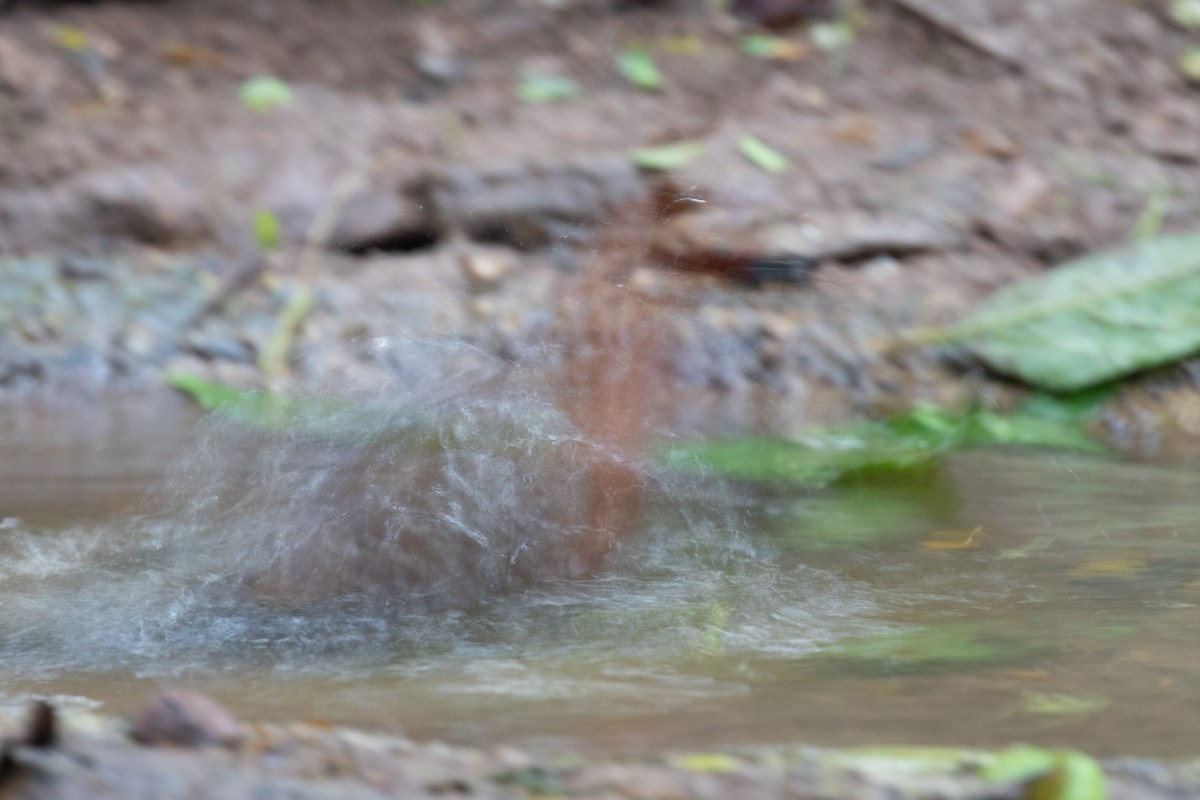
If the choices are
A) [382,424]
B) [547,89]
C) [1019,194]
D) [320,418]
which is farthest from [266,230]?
[1019,194]

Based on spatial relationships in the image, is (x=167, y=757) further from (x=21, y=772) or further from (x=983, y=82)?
(x=983, y=82)

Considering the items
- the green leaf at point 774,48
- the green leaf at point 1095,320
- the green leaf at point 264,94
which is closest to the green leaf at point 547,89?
the green leaf at point 774,48

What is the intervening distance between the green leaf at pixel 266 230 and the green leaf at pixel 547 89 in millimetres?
972

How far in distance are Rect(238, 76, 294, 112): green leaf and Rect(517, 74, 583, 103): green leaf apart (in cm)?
78

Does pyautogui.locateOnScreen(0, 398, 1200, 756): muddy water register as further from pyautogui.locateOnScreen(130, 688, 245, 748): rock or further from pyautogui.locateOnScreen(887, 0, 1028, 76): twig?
pyautogui.locateOnScreen(887, 0, 1028, 76): twig

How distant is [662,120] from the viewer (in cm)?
425

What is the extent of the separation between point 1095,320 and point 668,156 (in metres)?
1.41

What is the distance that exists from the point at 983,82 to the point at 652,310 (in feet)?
9.41

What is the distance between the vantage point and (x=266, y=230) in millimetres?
3881

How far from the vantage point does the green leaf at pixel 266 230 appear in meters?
3.87

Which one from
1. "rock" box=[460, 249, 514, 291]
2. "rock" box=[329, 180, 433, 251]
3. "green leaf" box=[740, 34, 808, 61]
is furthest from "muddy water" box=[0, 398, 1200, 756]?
"green leaf" box=[740, 34, 808, 61]

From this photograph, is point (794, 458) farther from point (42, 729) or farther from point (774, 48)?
point (774, 48)

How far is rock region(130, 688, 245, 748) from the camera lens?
2.76ft

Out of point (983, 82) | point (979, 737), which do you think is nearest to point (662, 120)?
point (983, 82)
